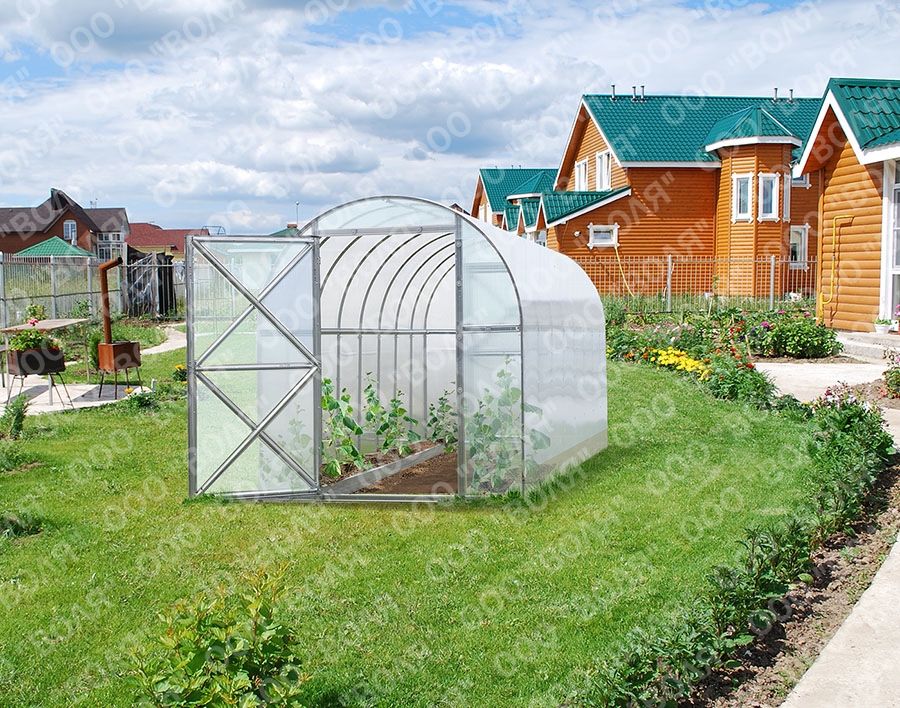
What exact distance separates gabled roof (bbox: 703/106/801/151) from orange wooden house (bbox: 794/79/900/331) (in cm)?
1006

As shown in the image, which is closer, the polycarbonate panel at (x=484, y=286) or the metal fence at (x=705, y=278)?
the polycarbonate panel at (x=484, y=286)

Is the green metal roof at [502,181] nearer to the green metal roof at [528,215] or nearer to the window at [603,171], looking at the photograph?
the green metal roof at [528,215]

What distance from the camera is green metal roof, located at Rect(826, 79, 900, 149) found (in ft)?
52.1

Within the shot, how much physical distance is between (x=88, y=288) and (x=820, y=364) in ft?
66.4

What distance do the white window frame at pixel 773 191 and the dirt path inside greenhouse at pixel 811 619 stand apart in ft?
73.9

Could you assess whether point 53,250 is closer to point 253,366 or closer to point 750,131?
point 750,131

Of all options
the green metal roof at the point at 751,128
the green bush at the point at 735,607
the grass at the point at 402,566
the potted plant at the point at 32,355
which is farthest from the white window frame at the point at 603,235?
the green bush at the point at 735,607

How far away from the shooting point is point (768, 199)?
2822 centimetres

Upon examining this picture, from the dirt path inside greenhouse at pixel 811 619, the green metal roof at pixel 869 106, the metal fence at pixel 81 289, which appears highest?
the green metal roof at pixel 869 106

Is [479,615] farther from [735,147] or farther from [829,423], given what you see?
[735,147]

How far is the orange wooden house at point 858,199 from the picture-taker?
52.3 ft

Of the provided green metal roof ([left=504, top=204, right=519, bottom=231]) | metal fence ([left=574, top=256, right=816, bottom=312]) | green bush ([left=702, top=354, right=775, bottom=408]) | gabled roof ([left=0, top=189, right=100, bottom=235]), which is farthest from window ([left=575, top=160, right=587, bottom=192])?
gabled roof ([left=0, top=189, right=100, bottom=235])

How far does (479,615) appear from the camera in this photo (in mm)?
5227

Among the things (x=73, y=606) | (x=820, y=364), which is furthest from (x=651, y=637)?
(x=820, y=364)
